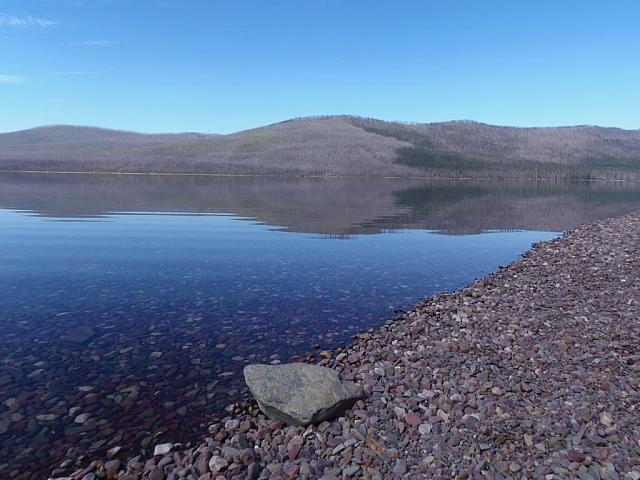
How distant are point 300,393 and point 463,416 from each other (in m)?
3.54

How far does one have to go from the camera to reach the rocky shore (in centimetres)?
790

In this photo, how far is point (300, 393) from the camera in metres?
10.1

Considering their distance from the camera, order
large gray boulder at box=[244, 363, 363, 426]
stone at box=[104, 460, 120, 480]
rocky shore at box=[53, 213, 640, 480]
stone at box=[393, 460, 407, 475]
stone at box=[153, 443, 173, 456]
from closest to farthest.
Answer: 1. stone at box=[393, 460, 407, 475]
2. rocky shore at box=[53, 213, 640, 480]
3. stone at box=[104, 460, 120, 480]
4. stone at box=[153, 443, 173, 456]
5. large gray boulder at box=[244, 363, 363, 426]

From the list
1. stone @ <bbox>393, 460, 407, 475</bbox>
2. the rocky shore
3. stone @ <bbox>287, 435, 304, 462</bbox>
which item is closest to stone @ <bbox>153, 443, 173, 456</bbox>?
the rocky shore

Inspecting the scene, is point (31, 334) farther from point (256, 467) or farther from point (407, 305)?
point (407, 305)

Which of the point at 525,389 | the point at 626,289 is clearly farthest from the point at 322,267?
the point at 525,389

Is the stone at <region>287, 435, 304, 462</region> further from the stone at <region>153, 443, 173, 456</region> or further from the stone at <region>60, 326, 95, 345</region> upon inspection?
the stone at <region>60, 326, 95, 345</region>

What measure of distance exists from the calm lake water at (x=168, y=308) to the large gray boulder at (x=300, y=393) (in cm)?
131

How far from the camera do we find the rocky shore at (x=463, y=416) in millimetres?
7902

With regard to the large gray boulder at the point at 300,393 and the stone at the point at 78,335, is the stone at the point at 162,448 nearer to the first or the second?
the large gray boulder at the point at 300,393

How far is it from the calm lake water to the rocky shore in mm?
1289

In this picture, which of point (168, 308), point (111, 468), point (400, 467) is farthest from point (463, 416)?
point (168, 308)

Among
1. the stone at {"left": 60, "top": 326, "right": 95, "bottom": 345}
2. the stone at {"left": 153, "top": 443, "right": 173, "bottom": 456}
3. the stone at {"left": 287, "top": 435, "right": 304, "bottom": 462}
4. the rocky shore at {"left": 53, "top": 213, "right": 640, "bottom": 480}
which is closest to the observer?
the rocky shore at {"left": 53, "top": 213, "right": 640, "bottom": 480}

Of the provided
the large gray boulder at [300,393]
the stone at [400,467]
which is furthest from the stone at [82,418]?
the stone at [400,467]
